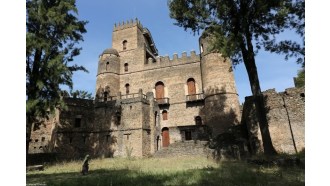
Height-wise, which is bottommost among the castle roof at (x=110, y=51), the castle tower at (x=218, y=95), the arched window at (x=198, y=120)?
the arched window at (x=198, y=120)

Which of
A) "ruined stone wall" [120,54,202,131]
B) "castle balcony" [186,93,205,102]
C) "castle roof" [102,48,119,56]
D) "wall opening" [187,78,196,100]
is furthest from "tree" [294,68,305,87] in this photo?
"castle roof" [102,48,119,56]

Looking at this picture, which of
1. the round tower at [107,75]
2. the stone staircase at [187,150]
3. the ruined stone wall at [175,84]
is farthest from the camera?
the round tower at [107,75]

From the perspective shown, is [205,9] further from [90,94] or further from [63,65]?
[90,94]

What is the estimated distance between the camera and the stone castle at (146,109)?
24031mm

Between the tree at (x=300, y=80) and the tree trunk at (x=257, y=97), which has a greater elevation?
the tree at (x=300, y=80)

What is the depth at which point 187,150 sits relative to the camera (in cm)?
1986

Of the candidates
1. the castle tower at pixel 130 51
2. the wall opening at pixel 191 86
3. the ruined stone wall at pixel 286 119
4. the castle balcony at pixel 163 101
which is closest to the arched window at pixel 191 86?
the wall opening at pixel 191 86

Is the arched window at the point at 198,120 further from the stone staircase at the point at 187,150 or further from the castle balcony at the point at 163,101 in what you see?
the stone staircase at the point at 187,150

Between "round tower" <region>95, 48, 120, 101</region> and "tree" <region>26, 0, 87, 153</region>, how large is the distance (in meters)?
13.0

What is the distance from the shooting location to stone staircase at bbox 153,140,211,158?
1911 centimetres

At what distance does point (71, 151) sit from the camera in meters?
24.6

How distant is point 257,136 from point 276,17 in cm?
804

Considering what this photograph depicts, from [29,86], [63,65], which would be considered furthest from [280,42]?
[29,86]

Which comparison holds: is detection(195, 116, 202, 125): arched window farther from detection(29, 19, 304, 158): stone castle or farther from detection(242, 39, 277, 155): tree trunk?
detection(242, 39, 277, 155): tree trunk
